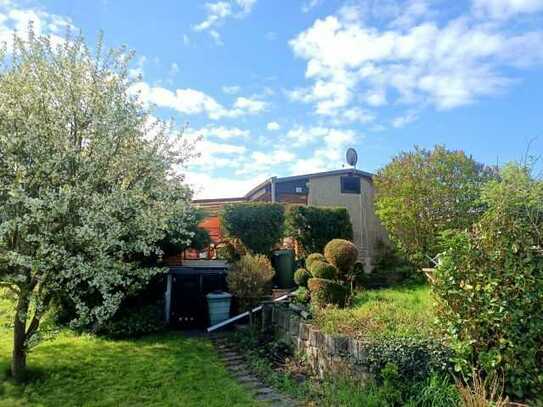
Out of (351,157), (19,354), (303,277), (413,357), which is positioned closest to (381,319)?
(413,357)

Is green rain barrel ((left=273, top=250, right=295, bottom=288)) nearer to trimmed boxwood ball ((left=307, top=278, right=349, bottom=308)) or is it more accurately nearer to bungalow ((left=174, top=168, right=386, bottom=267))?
trimmed boxwood ball ((left=307, top=278, right=349, bottom=308))

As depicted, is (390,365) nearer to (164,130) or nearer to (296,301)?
(296,301)

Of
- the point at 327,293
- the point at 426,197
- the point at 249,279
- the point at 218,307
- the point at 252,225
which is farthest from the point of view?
the point at 426,197

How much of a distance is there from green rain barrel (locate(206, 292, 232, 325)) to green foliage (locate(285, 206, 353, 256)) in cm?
397

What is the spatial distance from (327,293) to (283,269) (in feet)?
14.2

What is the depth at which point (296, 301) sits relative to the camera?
1038cm

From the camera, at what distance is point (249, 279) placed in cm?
1002

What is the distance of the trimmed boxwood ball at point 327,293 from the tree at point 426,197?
7428 millimetres

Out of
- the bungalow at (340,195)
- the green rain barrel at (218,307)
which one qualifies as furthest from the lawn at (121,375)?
the bungalow at (340,195)

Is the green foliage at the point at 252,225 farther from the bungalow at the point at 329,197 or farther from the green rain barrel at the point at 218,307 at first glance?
the green rain barrel at the point at 218,307

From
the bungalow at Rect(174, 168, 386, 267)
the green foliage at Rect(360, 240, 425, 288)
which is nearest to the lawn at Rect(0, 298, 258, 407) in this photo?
the green foliage at Rect(360, 240, 425, 288)

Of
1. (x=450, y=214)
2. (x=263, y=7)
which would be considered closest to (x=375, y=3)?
(x=263, y=7)

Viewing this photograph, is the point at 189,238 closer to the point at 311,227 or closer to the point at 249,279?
the point at 249,279

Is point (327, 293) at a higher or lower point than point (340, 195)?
lower
